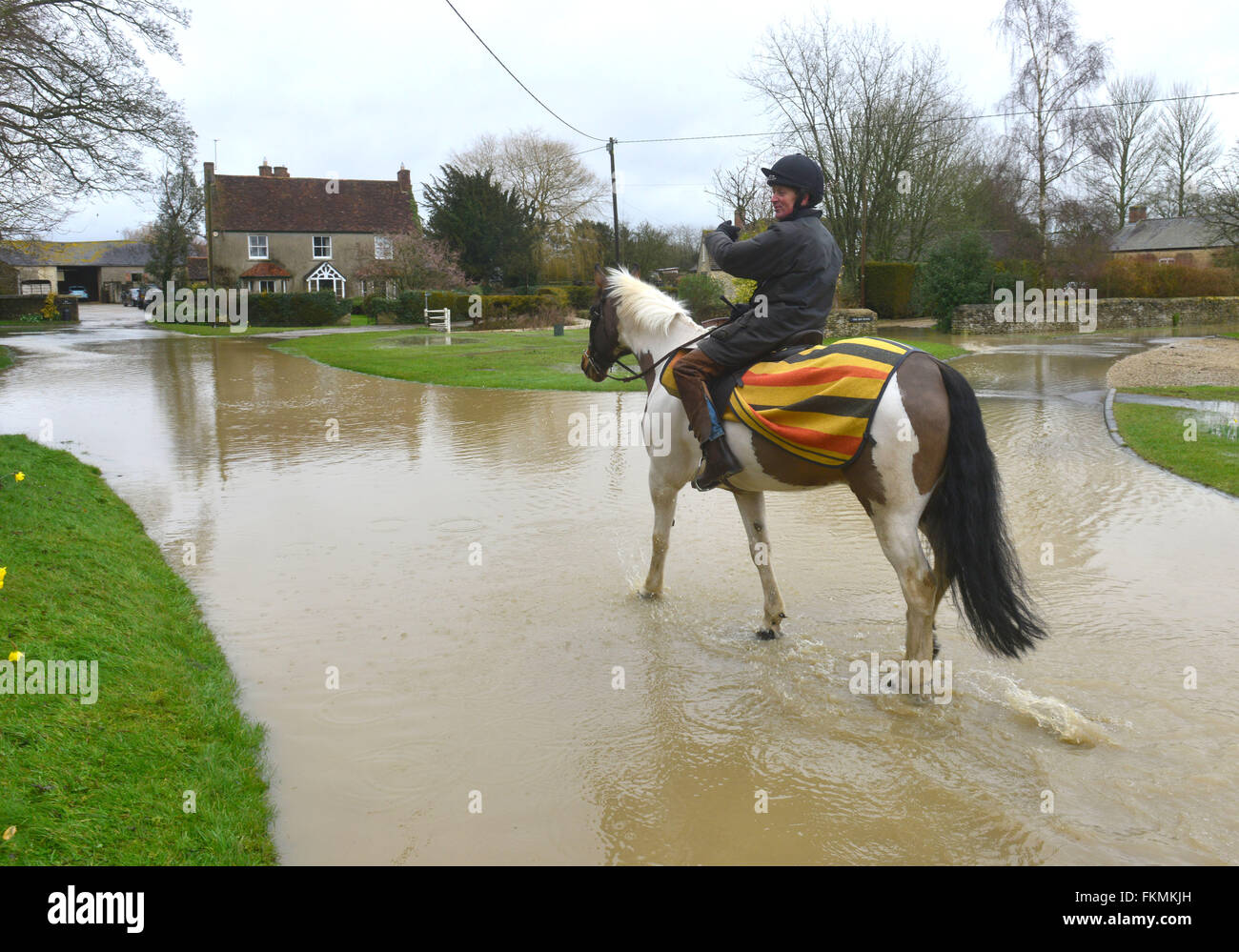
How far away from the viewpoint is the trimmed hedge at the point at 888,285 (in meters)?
36.2

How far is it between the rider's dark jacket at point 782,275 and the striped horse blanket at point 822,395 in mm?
188

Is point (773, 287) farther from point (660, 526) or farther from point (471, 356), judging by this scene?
point (471, 356)

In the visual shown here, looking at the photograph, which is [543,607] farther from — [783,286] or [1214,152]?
[1214,152]

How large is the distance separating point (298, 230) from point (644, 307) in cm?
5921

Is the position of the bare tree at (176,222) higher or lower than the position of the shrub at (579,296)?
higher

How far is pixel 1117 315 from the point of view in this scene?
120ft

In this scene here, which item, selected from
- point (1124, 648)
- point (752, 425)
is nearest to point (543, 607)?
point (752, 425)

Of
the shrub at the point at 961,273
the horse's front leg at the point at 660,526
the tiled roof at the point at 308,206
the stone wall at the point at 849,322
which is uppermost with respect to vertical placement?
the tiled roof at the point at 308,206

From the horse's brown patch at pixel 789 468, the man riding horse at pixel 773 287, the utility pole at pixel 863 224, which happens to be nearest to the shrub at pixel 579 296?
the utility pole at pixel 863 224

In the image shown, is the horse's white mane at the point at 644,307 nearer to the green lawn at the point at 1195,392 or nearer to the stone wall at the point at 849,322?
the green lawn at the point at 1195,392

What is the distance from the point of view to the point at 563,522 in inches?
339

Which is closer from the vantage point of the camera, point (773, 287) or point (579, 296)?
point (773, 287)

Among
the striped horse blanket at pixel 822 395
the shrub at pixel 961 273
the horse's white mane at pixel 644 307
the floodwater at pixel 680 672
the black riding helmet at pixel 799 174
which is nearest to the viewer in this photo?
the floodwater at pixel 680 672

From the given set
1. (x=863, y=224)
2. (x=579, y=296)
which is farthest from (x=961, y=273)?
(x=579, y=296)
